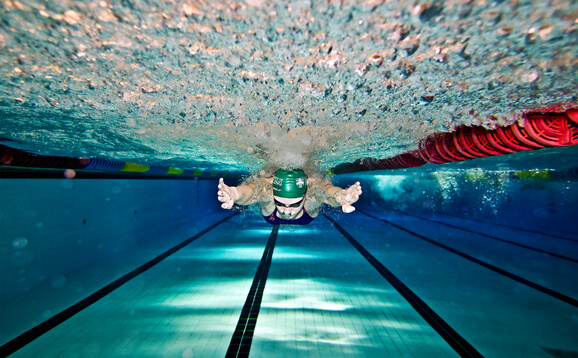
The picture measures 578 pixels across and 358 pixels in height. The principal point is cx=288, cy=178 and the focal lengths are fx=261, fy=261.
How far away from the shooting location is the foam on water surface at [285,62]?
102cm

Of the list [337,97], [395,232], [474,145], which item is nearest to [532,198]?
[395,232]

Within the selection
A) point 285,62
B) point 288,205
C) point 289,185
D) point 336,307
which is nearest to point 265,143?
point 289,185

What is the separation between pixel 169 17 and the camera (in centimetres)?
107

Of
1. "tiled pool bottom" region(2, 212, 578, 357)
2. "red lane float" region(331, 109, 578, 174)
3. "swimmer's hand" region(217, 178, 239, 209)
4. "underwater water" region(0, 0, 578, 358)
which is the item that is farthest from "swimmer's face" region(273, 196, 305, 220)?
"red lane float" region(331, 109, 578, 174)

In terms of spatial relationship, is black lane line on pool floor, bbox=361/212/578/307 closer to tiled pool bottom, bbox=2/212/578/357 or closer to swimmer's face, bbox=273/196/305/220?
tiled pool bottom, bbox=2/212/578/357

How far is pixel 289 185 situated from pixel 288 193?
121 mm

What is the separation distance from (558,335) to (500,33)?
395 cm

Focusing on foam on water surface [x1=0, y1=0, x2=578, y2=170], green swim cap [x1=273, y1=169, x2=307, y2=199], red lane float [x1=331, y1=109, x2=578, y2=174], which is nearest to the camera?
foam on water surface [x1=0, y1=0, x2=578, y2=170]

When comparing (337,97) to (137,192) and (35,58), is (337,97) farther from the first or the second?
(137,192)

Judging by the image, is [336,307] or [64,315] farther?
[336,307]

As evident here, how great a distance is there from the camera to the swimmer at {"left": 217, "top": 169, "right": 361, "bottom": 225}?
3170 millimetres

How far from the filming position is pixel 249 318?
356 cm

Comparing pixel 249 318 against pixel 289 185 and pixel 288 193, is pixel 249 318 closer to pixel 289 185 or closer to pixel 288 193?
pixel 288 193

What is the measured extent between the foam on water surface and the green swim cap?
1.17 meters
